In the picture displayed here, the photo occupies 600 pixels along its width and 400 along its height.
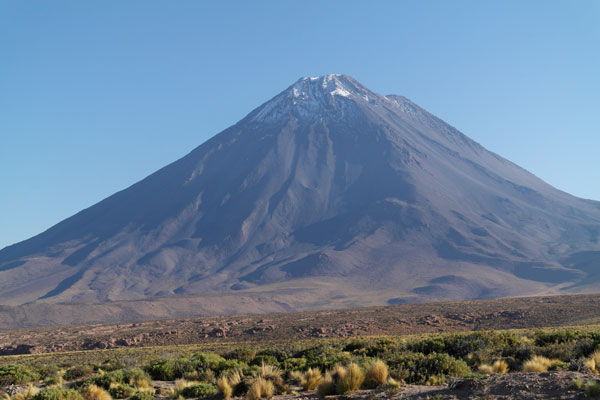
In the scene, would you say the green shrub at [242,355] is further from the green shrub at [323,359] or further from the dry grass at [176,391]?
the dry grass at [176,391]

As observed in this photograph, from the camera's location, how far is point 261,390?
13.8 meters

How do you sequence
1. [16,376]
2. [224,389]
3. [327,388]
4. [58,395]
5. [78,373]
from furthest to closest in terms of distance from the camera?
[78,373]
[16,376]
[224,389]
[327,388]
[58,395]

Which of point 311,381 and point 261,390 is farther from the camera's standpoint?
point 311,381

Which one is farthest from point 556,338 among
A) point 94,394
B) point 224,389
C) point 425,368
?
point 94,394

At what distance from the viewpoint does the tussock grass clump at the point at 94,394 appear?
47.2 feet

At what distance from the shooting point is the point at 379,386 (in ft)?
45.4

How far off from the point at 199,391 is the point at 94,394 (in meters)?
2.65

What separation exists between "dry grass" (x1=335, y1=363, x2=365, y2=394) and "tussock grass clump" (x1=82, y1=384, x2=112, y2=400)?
5958 mm

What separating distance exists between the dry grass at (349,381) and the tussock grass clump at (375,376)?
19.1 inches

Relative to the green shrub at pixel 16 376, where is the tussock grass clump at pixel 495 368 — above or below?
below

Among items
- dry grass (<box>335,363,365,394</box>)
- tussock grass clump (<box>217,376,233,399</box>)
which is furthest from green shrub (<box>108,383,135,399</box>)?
dry grass (<box>335,363,365,394</box>)

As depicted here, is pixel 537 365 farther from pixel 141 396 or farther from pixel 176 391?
pixel 141 396

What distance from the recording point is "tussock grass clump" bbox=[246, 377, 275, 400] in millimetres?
13627

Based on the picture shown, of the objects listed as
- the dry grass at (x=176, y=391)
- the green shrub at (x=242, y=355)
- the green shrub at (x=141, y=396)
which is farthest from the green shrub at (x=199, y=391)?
the green shrub at (x=242, y=355)
